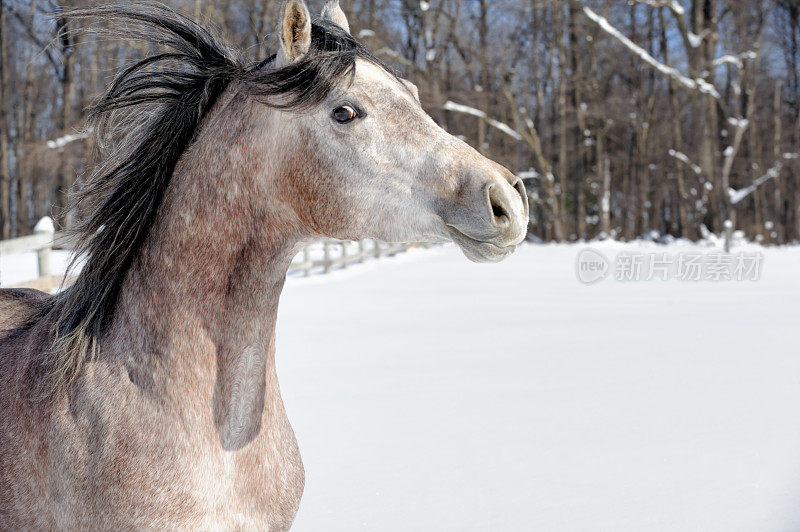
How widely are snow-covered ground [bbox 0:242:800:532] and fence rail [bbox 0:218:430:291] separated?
1140mm

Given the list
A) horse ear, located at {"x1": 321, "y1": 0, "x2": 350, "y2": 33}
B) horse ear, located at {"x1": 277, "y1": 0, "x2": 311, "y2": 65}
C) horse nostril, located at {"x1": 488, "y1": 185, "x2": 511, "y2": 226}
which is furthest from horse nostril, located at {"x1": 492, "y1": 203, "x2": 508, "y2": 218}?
horse ear, located at {"x1": 321, "y1": 0, "x2": 350, "y2": 33}

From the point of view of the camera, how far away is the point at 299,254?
16.3m

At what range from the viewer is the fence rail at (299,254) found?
279 inches

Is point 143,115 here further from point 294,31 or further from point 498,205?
point 498,205

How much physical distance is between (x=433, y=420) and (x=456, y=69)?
94.2ft

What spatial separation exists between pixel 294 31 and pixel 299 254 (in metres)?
14.7

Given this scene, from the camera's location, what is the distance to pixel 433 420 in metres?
4.53

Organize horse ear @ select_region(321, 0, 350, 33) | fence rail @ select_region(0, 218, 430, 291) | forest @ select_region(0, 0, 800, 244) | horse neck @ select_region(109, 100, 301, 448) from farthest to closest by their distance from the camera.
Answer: forest @ select_region(0, 0, 800, 244)
fence rail @ select_region(0, 218, 430, 291)
horse ear @ select_region(321, 0, 350, 33)
horse neck @ select_region(109, 100, 301, 448)

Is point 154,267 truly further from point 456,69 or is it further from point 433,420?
point 456,69

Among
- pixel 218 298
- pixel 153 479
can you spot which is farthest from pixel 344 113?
pixel 153 479

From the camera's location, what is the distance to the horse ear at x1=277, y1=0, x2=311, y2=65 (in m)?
1.71

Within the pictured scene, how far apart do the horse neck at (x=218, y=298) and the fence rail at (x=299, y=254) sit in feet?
0.59

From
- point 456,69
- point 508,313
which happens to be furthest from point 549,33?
point 508,313

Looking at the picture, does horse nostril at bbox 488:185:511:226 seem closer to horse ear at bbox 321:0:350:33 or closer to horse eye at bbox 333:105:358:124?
horse eye at bbox 333:105:358:124
